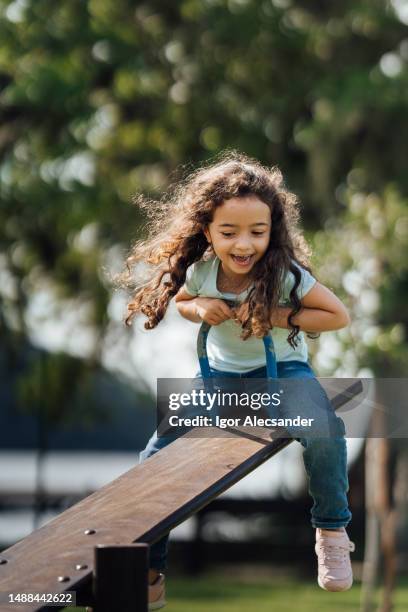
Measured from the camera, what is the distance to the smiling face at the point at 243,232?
3.72 metres

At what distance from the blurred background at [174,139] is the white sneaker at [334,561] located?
6953 mm

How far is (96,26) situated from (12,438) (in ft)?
32.0

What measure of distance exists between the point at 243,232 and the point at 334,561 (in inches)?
41.5

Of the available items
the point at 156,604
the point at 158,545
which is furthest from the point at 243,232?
the point at 156,604

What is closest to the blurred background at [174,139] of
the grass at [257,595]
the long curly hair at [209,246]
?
the grass at [257,595]

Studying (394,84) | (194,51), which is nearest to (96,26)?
(194,51)

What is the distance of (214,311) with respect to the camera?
12.4ft

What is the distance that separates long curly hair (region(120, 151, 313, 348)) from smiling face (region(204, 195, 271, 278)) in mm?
34

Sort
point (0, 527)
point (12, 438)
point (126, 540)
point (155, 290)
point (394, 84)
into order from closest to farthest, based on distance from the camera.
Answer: point (126, 540) → point (155, 290) → point (394, 84) → point (0, 527) → point (12, 438)

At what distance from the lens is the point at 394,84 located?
12.2 metres

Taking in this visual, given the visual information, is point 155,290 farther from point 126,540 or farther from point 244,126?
point 244,126

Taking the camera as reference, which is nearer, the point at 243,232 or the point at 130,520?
the point at 130,520

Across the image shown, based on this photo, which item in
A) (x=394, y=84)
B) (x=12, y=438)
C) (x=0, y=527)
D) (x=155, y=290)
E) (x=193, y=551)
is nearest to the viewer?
(x=155, y=290)

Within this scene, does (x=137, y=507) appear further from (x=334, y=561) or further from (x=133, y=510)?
(x=334, y=561)
